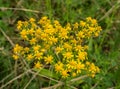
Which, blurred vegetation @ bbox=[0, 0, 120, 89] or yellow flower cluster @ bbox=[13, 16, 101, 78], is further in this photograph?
→ blurred vegetation @ bbox=[0, 0, 120, 89]

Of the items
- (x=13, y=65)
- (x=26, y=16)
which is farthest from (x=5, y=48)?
(x=26, y=16)

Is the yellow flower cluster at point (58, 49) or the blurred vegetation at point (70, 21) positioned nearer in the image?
the yellow flower cluster at point (58, 49)

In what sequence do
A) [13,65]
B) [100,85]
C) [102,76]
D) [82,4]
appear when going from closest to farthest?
[102,76] → [100,85] → [13,65] → [82,4]

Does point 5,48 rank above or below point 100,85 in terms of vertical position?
above

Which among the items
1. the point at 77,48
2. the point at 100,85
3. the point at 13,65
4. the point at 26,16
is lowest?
the point at 100,85

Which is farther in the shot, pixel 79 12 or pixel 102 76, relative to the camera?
pixel 79 12

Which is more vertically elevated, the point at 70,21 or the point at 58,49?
the point at 70,21

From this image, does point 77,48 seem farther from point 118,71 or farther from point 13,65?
point 13,65

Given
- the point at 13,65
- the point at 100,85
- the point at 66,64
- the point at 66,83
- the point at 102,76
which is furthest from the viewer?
the point at 13,65
